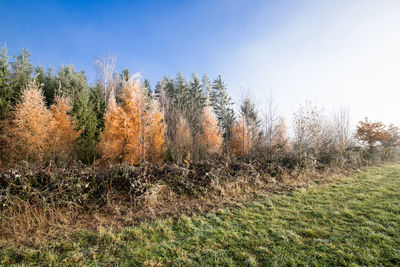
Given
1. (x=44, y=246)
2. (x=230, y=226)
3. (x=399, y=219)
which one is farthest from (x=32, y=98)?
(x=399, y=219)

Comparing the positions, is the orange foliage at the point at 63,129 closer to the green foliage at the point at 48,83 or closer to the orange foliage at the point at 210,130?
the green foliage at the point at 48,83

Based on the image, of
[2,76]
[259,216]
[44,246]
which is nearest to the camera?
[44,246]

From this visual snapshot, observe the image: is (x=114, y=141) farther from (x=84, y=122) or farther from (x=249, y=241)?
(x=249, y=241)

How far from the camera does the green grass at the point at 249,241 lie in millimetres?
2320

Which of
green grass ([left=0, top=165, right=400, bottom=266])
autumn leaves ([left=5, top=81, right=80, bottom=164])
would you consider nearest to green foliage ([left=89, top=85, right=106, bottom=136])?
autumn leaves ([left=5, top=81, right=80, bottom=164])

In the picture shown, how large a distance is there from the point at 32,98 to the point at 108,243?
11934mm

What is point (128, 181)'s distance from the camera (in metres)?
4.35

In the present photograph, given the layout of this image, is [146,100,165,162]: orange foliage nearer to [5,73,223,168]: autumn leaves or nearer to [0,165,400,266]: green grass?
[5,73,223,168]: autumn leaves

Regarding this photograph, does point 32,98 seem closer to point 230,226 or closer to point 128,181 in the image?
point 128,181

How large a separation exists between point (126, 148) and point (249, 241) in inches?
422

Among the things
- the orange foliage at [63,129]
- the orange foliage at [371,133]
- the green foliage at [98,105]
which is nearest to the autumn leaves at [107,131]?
the orange foliage at [63,129]

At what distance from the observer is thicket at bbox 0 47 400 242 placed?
12.4 feet

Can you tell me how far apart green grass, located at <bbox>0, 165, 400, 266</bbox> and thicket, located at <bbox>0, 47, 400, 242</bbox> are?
125cm

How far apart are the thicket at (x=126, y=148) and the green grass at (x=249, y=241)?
1.25 metres
